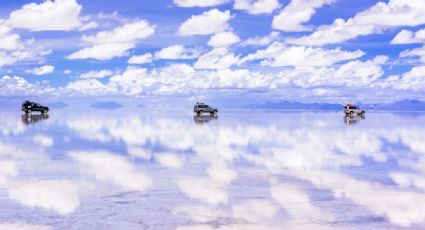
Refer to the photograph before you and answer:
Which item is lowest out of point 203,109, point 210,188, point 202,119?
point 210,188

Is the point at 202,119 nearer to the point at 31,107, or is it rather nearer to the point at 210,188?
the point at 31,107

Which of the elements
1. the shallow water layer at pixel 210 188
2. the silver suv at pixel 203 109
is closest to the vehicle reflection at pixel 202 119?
the silver suv at pixel 203 109

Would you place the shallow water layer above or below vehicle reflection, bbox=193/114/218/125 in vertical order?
below

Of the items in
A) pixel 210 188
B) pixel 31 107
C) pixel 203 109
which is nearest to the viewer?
pixel 210 188

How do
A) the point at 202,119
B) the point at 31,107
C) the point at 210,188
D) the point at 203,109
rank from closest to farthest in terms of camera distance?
the point at 210,188 → the point at 202,119 → the point at 203,109 → the point at 31,107

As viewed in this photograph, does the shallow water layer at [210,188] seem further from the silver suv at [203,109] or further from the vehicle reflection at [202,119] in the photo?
the silver suv at [203,109]

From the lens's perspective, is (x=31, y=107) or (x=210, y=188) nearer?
(x=210, y=188)

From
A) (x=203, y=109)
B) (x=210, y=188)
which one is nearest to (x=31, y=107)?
(x=203, y=109)

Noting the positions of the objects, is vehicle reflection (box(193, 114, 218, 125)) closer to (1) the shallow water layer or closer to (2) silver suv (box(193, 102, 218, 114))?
(2) silver suv (box(193, 102, 218, 114))

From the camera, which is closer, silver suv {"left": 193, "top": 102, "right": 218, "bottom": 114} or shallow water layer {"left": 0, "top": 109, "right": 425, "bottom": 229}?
shallow water layer {"left": 0, "top": 109, "right": 425, "bottom": 229}

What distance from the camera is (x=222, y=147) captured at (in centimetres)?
3191

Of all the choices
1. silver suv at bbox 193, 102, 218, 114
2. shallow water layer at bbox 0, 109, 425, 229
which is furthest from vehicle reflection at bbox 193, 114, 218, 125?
shallow water layer at bbox 0, 109, 425, 229

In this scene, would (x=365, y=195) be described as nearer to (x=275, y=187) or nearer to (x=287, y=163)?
(x=275, y=187)

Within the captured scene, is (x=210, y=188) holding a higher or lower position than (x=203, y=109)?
lower
